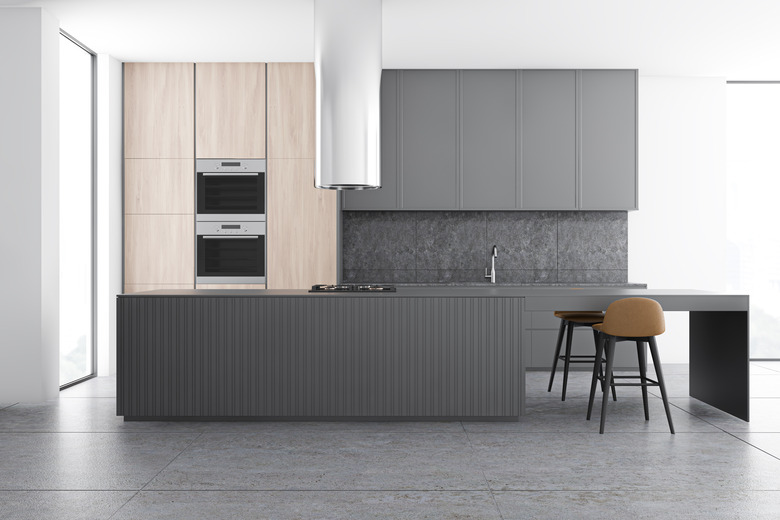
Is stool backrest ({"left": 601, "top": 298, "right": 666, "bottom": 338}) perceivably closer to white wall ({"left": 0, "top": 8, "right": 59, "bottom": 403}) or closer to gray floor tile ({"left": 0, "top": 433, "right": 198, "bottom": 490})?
gray floor tile ({"left": 0, "top": 433, "right": 198, "bottom": 490})

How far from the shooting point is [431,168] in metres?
6.59

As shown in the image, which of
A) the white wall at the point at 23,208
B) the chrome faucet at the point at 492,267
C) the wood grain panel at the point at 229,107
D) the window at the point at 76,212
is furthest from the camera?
the chrome faucet at the point at 492,267

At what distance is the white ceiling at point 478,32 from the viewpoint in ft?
16.5

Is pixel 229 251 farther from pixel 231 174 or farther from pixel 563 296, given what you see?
pixel 563 296

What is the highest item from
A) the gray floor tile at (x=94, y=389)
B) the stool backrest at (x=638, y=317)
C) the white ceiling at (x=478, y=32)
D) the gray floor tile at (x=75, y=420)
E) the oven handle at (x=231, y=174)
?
the white ceiling at (x=478, y=32)

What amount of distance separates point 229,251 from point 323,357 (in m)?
2.53

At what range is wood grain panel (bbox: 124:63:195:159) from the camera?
638cm

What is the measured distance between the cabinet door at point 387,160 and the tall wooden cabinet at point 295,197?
300 mm

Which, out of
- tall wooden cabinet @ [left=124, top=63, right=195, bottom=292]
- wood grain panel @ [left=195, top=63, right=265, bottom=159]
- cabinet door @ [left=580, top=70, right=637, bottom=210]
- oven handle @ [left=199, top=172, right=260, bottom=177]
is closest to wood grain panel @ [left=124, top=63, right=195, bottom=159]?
tall wooden cabinet @ [left=124, top=63, right=195, bottom=292]

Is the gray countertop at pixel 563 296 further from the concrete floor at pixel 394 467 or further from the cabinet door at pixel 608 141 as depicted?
the cabinet door at pixel 608 141

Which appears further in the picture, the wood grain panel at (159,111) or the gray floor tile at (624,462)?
the wood grain panel at (159,111)

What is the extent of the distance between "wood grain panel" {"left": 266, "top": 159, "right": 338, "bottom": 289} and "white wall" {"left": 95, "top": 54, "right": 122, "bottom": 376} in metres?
1.40

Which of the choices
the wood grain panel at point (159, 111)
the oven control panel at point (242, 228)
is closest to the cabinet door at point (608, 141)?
the oven control panel at point (242, 228)

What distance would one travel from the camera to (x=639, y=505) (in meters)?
2.86
